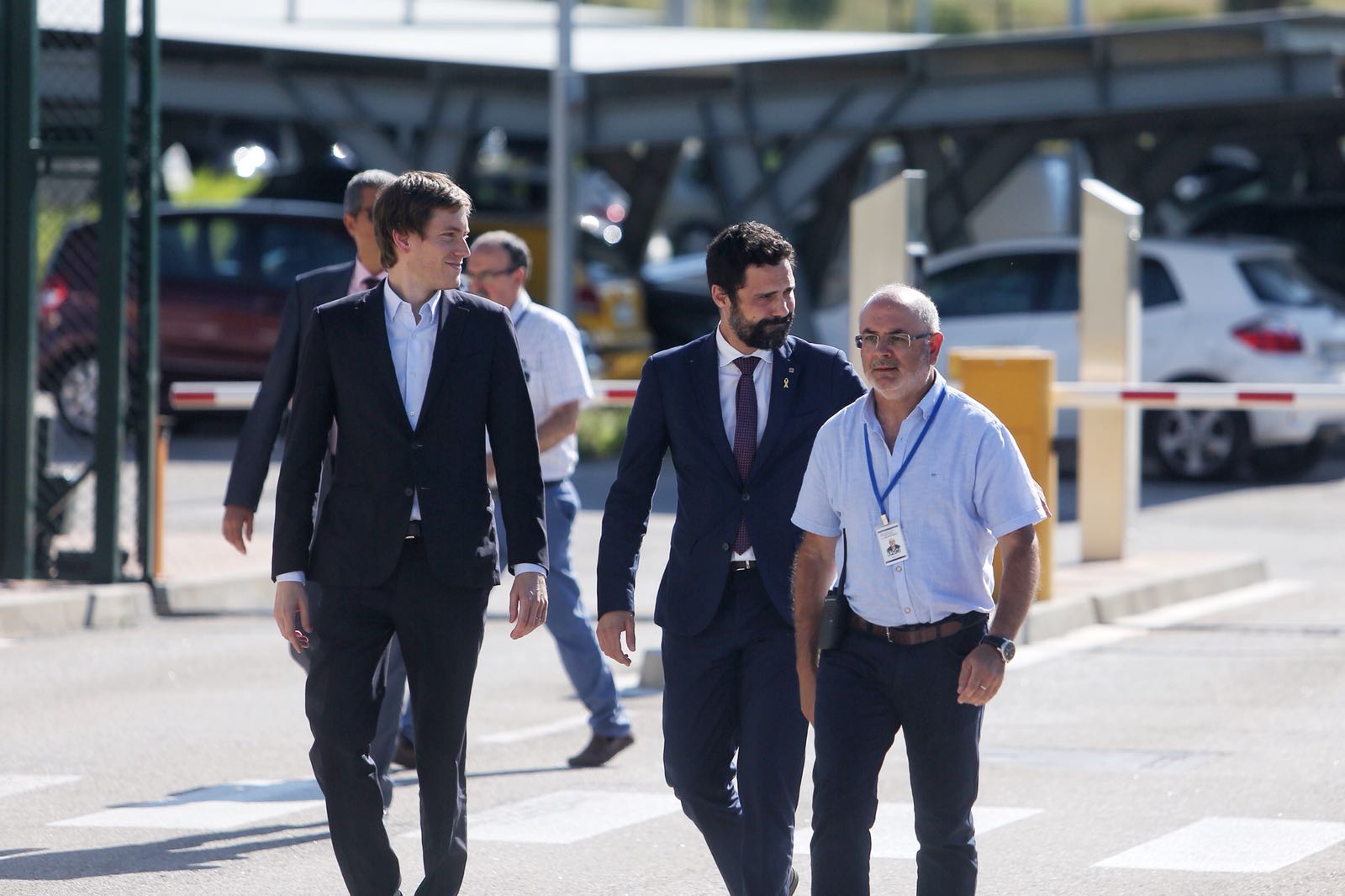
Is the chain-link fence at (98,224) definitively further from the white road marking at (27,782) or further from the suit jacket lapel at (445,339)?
the suit jacket lapel at (445,339)

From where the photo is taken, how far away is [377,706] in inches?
208

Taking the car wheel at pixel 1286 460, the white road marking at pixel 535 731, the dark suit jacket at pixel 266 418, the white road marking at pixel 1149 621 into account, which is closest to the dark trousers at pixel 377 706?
the dark suit jacket at pixel 266 418

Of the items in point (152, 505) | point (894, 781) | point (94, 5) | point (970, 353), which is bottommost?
point (894, 781)

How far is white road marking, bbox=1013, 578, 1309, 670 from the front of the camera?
34.1 feet

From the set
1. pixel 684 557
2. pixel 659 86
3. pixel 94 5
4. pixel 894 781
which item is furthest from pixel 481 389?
pixel 659 86

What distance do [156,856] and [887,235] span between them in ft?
18.7

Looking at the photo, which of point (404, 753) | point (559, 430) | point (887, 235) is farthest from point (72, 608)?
point (887, 235)

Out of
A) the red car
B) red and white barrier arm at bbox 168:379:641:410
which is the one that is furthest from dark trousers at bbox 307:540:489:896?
the red car

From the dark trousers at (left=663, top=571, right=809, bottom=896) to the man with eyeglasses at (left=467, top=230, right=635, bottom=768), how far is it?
245cm

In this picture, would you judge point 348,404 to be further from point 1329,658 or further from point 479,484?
point 1329,658

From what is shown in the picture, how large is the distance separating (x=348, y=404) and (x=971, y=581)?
5.13ft

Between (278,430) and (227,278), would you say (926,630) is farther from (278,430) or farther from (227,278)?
(227,278)

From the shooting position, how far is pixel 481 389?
5.25 meters

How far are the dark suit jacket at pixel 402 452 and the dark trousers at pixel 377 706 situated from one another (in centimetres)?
7
